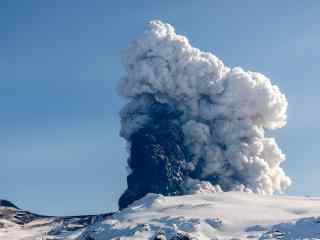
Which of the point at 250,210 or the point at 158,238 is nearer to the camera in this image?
the point at 158,238

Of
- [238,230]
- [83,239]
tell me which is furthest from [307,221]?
[83,239]

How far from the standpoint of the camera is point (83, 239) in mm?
188875

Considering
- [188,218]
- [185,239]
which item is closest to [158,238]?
[185,239]

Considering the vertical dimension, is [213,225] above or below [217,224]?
below

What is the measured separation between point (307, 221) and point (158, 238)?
115 feet

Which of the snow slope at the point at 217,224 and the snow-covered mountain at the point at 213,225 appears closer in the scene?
the snow-covered mountain at the point at 213,225

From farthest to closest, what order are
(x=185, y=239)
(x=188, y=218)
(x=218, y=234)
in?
1. (x=188, y=218)
2. (x=218, y=234)
3. (x=185, y=239)

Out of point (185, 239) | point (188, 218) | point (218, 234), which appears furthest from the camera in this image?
point (188, 218)

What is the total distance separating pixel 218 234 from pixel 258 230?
375 inches

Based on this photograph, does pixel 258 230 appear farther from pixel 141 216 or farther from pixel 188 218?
pixel 141 216

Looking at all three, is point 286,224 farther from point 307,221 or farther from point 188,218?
point 188,218

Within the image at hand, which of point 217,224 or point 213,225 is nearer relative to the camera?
point 213,225

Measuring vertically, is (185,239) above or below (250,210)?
below

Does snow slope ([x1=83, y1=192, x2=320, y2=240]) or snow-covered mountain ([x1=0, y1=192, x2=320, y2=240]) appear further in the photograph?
snow slope ([x1=83, y1=192, x2=320, y2=240])
